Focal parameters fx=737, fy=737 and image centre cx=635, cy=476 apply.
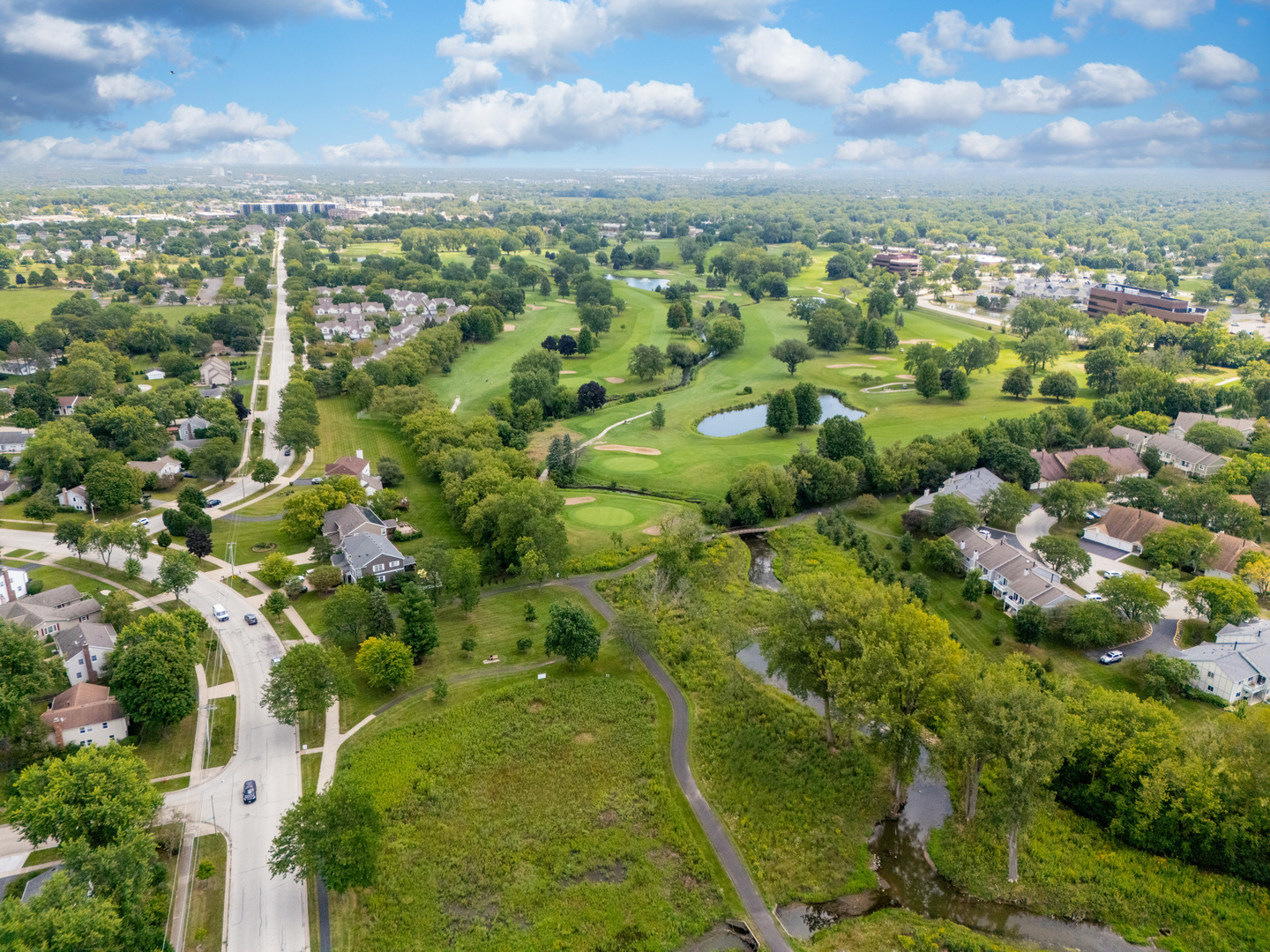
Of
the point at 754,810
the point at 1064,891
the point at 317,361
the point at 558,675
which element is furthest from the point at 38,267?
the point at 1064,891

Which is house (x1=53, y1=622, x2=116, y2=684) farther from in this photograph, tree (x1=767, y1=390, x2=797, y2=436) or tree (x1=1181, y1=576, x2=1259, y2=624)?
tree (x1=1181, y1=576, x2=1259, y2=624)

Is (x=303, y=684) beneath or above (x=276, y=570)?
above

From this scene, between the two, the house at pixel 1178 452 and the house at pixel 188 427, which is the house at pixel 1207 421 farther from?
the house at pixel 188 427

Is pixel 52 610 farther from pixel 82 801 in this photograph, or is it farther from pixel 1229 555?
pixel 1229 555

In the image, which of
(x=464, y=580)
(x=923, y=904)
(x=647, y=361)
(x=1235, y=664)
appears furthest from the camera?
(x=647, y=361)

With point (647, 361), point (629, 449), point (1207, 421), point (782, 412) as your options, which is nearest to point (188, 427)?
point (629, 449)

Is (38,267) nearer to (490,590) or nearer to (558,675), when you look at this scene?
(490,590)

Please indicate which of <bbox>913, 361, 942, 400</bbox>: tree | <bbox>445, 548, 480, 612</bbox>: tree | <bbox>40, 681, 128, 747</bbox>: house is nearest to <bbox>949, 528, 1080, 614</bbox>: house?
<bbox>445, 548, 480, 612</bbox>: tree
